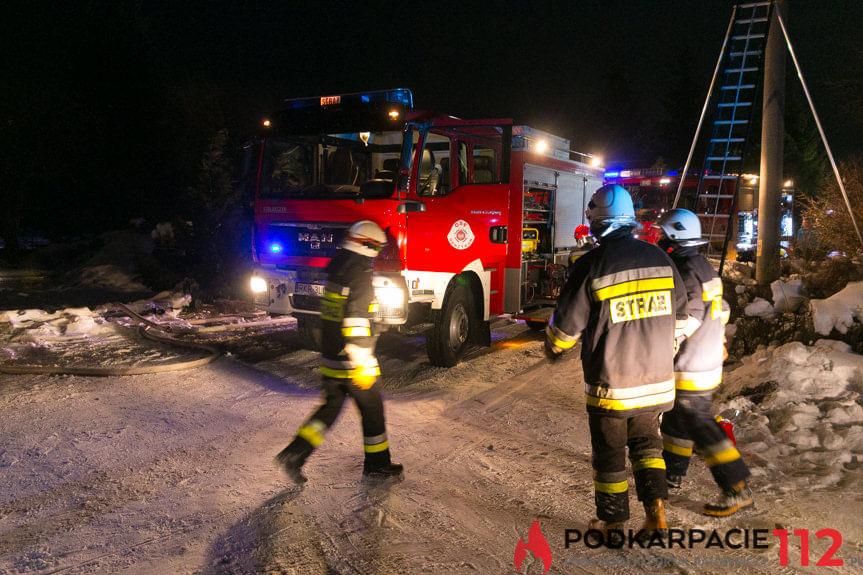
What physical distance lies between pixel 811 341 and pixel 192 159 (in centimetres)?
2345

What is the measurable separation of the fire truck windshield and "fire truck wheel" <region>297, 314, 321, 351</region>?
174cm

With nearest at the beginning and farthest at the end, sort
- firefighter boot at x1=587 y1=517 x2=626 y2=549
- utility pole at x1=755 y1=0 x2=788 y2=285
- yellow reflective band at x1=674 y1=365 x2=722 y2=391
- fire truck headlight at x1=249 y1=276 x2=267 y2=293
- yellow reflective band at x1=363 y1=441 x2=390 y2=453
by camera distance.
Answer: firefighter boot at x1=587 y1=517 x2=626 y2=549
yellow reflective band at x1=674 y1=365 x2=722 y2=391
yellow reflective band at x1=363 y1=441 x2=390 y2=453
fire truck headlight at x1=249 y1=276 x2=267 y2=293
utility pole at x1=755 y1=0 x2=788 y2=285

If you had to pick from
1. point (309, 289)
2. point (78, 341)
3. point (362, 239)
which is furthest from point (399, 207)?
point (78, 341)

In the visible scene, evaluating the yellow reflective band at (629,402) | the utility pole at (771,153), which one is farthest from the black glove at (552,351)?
the utility pole at (771,153)

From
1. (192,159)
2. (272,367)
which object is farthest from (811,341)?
(192,159)

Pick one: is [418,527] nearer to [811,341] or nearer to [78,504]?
[78,504]

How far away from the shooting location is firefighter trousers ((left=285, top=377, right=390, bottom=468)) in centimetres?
431

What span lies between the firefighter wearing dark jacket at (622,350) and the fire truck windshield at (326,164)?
3812mm

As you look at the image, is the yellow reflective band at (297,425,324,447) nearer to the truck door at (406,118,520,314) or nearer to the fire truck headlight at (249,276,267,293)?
the truck door at (406,118,520,314)

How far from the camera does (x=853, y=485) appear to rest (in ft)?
13.5

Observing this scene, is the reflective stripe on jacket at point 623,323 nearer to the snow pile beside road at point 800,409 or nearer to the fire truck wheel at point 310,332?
the snow pile beside road at point 800,409

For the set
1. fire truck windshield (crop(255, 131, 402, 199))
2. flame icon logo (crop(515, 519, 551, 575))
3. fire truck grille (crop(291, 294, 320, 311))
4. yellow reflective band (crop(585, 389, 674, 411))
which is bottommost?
flame icon logo (crop(515, 519, 551, 575))

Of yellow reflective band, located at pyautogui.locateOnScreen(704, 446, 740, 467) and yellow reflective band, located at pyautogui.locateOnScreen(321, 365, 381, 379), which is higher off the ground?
yellow reflective band, located at pyautogui.locateOnScreen(321, 365, 381, 379)

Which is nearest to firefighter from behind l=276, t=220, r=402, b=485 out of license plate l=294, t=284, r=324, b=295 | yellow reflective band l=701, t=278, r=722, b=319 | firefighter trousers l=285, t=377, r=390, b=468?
firefighter trousers l=285, t=377, r=390, b=468
